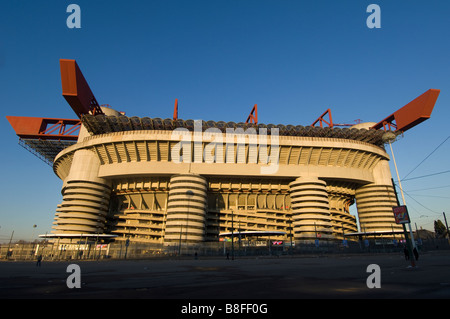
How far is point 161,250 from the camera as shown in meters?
43.3

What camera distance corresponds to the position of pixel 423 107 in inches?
2024

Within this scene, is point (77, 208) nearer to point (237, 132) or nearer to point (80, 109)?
point (80, 109)

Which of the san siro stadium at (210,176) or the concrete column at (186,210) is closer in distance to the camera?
the concrete column at (186,210)

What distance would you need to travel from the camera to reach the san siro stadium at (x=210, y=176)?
5100 centimetres

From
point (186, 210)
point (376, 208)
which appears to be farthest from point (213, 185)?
point (376, 208)

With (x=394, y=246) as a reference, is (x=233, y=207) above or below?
above

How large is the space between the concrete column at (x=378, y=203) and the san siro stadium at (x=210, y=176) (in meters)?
0.21

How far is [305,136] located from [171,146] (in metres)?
28.5

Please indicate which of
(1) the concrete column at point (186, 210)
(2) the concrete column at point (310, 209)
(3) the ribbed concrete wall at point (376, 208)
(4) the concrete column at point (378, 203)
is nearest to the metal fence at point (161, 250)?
(1) the concrete column at point (186, 210)
